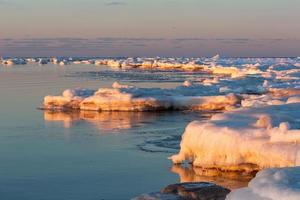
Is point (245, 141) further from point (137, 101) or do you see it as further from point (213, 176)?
point (137, 101)

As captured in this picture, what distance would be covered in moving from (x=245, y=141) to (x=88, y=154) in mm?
4861

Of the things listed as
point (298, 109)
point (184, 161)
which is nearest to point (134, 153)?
point (184, 161)

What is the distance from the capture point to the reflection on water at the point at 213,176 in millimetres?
12320

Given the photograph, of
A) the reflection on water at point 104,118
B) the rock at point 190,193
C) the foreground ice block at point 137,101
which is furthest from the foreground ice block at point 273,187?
the foreground ice block at point 137,101

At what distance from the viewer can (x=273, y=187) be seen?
5.77 meters

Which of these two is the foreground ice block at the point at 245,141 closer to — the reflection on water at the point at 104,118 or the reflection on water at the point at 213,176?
the reflection on water at the point at 213,176

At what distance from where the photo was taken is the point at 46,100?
28656 mm

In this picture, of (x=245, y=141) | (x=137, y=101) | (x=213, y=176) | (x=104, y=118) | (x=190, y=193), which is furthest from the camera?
(x=137, y=101)

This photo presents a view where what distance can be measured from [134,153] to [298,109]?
429 cm

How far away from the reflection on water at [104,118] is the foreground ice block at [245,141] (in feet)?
21.6

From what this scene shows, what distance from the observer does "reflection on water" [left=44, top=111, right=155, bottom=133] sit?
21734 mm

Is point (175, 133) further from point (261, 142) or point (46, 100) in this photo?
point (46, 100)

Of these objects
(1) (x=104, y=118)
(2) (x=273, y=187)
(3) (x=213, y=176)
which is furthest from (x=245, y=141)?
(1) (x=104, y=118)

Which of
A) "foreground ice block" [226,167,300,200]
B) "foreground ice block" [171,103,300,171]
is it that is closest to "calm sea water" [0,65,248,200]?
"foreground ice block" [171,103,300,171]
